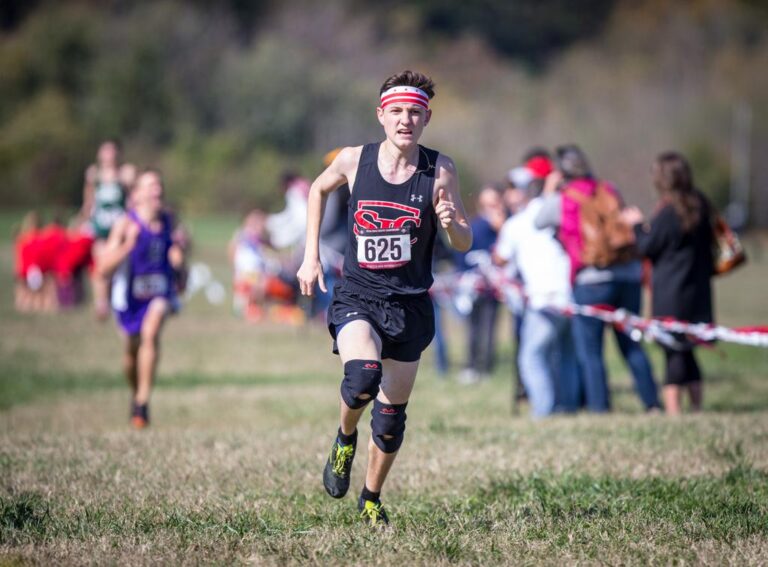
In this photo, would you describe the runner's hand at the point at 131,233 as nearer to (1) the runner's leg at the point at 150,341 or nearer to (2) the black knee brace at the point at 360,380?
(1) the runner's leg at the point at 150,341

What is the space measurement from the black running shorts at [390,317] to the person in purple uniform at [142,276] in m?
4.70

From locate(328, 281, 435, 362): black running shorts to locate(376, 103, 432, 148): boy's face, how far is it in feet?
2.65

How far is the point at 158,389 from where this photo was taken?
14531mm

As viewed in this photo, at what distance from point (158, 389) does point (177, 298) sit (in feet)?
13.1

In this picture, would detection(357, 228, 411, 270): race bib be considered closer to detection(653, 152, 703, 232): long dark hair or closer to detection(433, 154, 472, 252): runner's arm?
detection(433, 154, 472, 252): runner's arm

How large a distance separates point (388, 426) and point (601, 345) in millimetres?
5287

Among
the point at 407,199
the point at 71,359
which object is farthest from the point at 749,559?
the point at 71,359

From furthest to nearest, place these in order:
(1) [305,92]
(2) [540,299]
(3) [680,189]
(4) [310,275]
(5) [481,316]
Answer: (1) [305,92] < (5) [481,316] < (2) [540,299] < (3) [680,189] < (4) [310,275]

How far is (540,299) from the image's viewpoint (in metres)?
10.8

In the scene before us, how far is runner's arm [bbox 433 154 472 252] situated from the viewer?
19.1 feet

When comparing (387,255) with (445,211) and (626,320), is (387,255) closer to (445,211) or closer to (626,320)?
(445,211)

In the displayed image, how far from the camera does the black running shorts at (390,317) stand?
5980 mm

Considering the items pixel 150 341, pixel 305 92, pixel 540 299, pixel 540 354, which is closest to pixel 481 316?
pixel 540 354

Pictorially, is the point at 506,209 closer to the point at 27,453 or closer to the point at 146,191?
the point at 146,191
